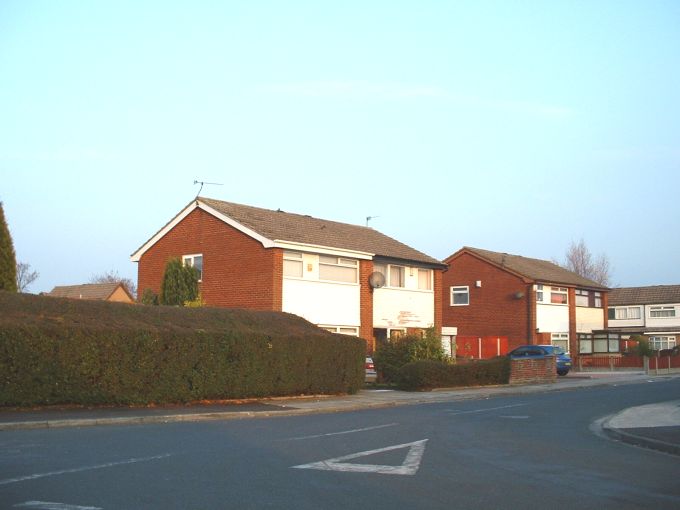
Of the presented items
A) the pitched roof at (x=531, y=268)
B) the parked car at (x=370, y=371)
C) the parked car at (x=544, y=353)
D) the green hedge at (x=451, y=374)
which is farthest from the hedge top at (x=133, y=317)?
the pitched roof at (x=531, y=268)

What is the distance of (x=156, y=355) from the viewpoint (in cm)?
2023

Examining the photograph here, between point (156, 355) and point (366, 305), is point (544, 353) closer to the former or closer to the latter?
point (366, 305)

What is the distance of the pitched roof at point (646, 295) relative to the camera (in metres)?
74.0

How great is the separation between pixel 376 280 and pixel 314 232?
3.44 m

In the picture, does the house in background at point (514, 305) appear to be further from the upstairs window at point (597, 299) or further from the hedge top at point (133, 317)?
the hedge top at point (133, 317)

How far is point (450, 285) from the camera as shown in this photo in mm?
55938

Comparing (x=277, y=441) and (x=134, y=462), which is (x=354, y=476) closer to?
(x=134, y=462)

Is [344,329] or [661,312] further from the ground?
[661,312]

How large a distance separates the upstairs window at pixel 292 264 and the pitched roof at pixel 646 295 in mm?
46159

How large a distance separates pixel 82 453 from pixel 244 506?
4487 millimetres

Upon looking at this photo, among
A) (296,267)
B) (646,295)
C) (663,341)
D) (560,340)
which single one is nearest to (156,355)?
(296,267)

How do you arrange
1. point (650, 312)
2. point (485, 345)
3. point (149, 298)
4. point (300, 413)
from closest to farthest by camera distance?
point (300, 413), point (149, 298), point (485, 345), point (650, 312)

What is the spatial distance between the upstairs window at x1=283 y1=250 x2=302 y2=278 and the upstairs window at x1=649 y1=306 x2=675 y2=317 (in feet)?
163

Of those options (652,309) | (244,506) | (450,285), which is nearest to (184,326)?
(244,506)
